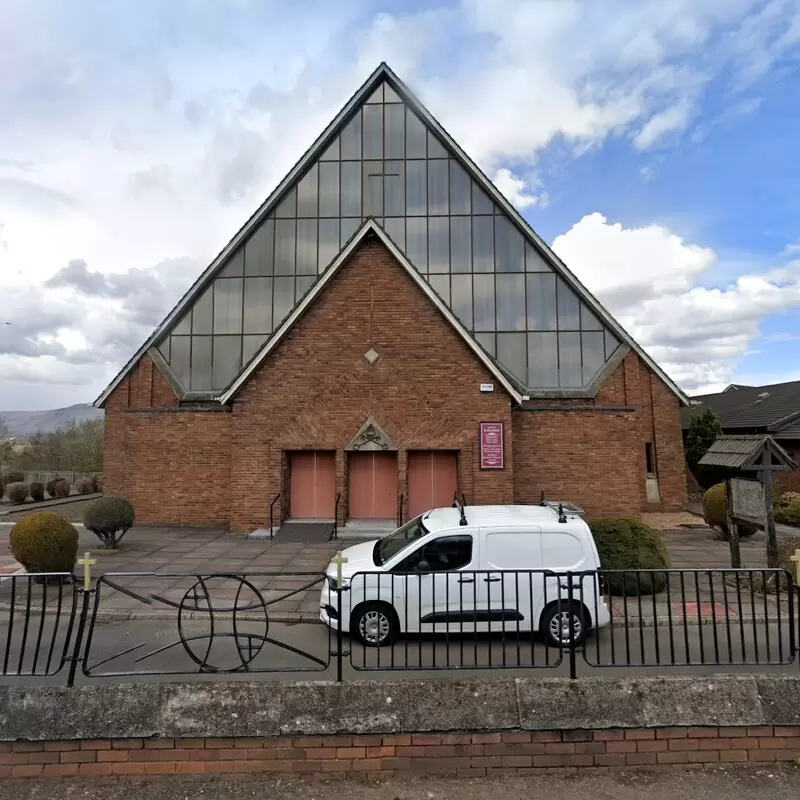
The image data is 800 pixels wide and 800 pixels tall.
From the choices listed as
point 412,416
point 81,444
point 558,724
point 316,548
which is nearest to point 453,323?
point 412,416

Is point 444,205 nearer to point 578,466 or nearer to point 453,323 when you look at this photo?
point 453,323

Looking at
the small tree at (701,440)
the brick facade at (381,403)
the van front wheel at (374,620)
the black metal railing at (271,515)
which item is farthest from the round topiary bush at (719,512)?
the black metal railing at (271,515)

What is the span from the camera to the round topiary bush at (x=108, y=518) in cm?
1281

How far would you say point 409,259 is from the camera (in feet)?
59.7

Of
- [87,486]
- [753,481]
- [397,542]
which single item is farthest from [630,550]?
[87,486]

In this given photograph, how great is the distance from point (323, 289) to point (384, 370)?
2.88 m

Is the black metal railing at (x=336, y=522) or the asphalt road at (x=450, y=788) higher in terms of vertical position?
the black metal railing at (x=336, y=522)

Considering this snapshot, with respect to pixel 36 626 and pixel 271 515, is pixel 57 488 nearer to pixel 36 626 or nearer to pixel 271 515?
pixel 271 515

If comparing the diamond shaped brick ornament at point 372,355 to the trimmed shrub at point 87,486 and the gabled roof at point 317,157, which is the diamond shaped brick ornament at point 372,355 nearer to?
the gabled roof at point 317,157

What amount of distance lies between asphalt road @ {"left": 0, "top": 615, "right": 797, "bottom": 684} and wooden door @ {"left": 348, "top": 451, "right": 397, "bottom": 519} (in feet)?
24.8

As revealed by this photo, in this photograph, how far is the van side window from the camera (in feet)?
22.9

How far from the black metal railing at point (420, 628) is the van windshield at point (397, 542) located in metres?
0.49

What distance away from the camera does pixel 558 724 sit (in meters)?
4.05

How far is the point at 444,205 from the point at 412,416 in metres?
9.57
